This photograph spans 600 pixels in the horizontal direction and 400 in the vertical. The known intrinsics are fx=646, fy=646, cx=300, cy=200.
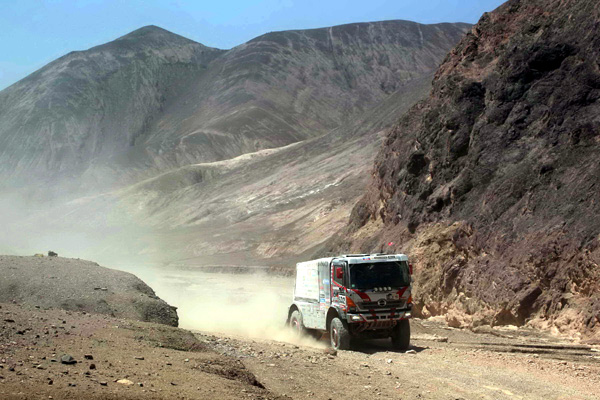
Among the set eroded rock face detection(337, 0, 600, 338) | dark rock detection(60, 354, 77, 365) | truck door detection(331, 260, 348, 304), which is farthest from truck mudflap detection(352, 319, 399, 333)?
dark rock detection(60, 354, 77, 365)

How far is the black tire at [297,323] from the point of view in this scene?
17969 mm

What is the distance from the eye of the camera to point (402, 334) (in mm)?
15500

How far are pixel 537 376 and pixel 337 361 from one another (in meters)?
3.85

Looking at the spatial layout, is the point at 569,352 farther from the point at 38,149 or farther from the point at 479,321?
the point at 38,149

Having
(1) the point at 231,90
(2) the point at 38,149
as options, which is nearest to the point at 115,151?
(2) the point at 38,149

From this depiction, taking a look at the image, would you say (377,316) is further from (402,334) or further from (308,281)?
(308,281)

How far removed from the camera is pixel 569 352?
46.8 ft

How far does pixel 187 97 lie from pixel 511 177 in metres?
140

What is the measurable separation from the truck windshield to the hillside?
362 ft

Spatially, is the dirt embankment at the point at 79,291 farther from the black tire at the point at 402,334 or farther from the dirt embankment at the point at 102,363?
the black tire at the point at 402,334

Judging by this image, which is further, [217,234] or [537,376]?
[217,234]

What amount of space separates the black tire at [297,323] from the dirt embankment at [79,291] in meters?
3.43

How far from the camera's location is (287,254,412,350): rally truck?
595 inches

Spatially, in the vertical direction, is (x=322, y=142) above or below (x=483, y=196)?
above
